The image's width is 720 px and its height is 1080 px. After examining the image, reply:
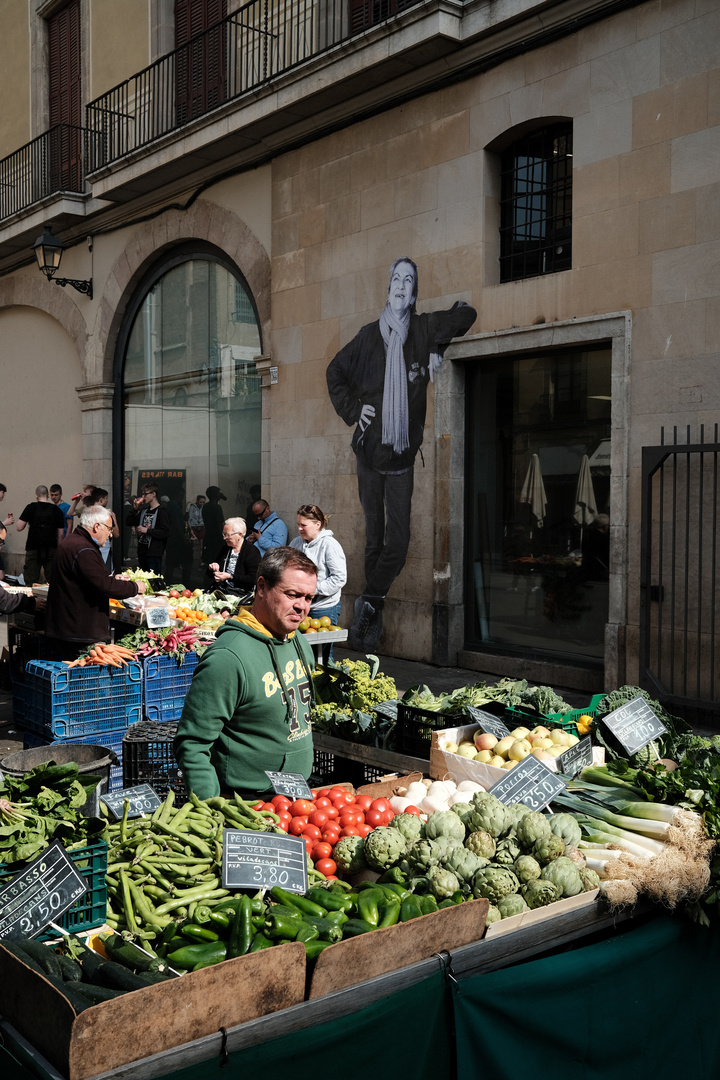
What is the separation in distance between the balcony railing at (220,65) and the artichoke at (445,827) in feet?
33.5

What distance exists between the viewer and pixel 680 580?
8773 mm

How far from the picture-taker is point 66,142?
1883cm

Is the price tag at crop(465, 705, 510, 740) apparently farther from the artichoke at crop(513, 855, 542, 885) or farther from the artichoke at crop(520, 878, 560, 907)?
the artichoke at crop(520, 878, 560, 907)

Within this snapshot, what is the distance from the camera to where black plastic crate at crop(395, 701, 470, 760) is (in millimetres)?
5285

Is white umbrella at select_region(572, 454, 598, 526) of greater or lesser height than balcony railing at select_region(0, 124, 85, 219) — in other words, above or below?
below

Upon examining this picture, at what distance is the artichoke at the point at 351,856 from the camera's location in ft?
11.0

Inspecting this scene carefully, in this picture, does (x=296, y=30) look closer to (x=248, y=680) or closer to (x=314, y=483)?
(x=314, y=483)

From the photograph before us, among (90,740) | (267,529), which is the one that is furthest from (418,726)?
(267,529)

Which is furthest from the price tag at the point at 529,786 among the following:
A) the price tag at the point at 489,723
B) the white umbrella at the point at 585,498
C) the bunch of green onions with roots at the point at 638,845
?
the white umbrella at the point at 585,498

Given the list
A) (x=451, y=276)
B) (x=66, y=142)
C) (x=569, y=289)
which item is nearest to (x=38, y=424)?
(x=66, y=142)

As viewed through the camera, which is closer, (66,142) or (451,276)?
(451,276)

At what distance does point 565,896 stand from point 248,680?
144 cm

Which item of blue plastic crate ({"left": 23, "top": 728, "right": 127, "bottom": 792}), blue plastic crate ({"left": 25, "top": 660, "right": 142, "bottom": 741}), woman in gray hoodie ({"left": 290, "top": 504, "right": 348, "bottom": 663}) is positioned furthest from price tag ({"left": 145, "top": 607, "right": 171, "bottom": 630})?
woman in gray hoodie ({"left": 290, "top": 504, "right": 348, "bottom": 663})

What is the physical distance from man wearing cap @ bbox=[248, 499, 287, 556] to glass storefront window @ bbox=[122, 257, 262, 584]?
5.57 feet
